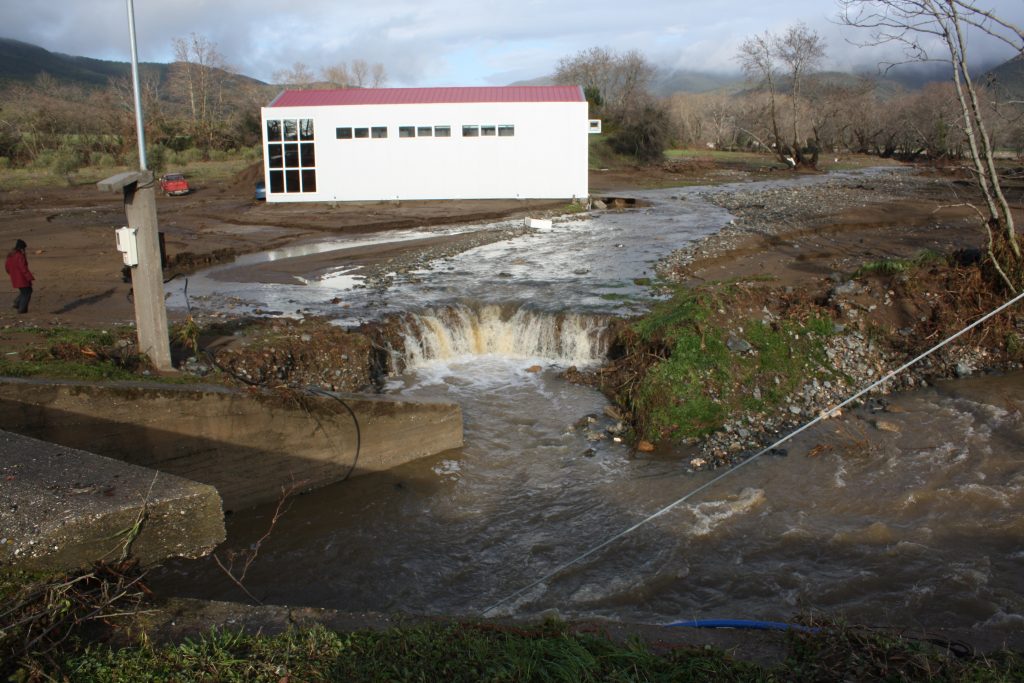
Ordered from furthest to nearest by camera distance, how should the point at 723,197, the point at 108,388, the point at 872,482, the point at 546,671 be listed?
the point at 723,197 → the point at 872,482 → the point at 108,388 → the point at 546,671

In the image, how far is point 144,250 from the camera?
9711 millimetres

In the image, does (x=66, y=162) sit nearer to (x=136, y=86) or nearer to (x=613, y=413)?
(x=136, y=86)

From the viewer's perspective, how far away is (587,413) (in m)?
11.6

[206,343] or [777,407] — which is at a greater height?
[206,343]

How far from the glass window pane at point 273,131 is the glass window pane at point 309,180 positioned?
1.75 m

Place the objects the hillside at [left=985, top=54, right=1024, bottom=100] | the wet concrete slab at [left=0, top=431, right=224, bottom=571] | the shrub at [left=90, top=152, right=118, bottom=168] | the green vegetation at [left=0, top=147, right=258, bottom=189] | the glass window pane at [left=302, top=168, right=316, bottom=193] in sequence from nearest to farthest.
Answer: the wet concrete slab at [left=0, top=431, right=224, bottom=571]
the hillside at [left=985, top=54, right=1024, bottom=100]
the glass window pane at [left=302, top=168, right=316, bottom=193]
the green vegetation at [left=0, top=147, right=258, bottom=189]
the shrub at [left=90, top=152, right=118, bottom=168]

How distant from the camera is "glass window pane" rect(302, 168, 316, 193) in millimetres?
33531

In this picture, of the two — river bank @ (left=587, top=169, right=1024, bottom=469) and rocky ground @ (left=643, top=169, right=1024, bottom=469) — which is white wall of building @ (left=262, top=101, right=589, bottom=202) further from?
river bank @ (left=587, top=169, right=1024, bottom=469)

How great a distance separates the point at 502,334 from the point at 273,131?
22918 mm

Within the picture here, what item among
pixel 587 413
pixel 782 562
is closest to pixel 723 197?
pixel 587 413

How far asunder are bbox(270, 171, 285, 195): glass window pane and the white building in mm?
41

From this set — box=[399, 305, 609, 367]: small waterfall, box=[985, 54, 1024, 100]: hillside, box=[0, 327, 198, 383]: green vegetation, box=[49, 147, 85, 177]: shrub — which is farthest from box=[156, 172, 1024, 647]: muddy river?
box=[49, 147, 85, 177]: shrub

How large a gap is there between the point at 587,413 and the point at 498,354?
125 inches

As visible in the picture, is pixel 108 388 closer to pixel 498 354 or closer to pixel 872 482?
pixel 498 354
